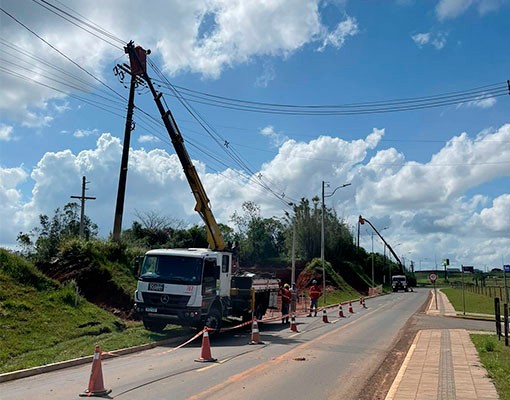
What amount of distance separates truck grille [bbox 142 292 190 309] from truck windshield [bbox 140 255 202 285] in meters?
0.46

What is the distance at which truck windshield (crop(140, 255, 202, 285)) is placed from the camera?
16531 millimetres

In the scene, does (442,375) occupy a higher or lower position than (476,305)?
lower

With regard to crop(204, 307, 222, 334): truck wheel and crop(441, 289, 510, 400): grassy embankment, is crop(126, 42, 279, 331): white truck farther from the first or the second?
crop(441, 289, 510, 400): grassy embankment

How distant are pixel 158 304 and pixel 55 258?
1090 cm

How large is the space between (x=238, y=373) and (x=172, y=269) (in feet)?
21.8

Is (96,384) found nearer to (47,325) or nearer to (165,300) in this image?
(165,300)

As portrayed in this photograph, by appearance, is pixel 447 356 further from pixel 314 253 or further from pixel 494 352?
pixel 314 253

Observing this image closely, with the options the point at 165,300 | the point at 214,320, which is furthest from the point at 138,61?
the point at 214,320

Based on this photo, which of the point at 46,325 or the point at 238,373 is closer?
the point at 238,373

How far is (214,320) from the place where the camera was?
17.5 metres

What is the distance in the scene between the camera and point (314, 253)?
68.2 m

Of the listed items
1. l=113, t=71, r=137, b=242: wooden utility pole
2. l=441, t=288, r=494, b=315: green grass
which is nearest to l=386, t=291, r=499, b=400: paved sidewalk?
l=113, t=71, r=137, b=242: wooden utility pole

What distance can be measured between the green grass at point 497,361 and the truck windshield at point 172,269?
8294mm

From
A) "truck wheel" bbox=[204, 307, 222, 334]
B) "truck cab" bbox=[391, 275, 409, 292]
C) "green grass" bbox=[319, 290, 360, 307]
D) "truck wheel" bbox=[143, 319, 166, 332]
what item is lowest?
"truck wheel" bbox=[143, 319, 166, 332]
